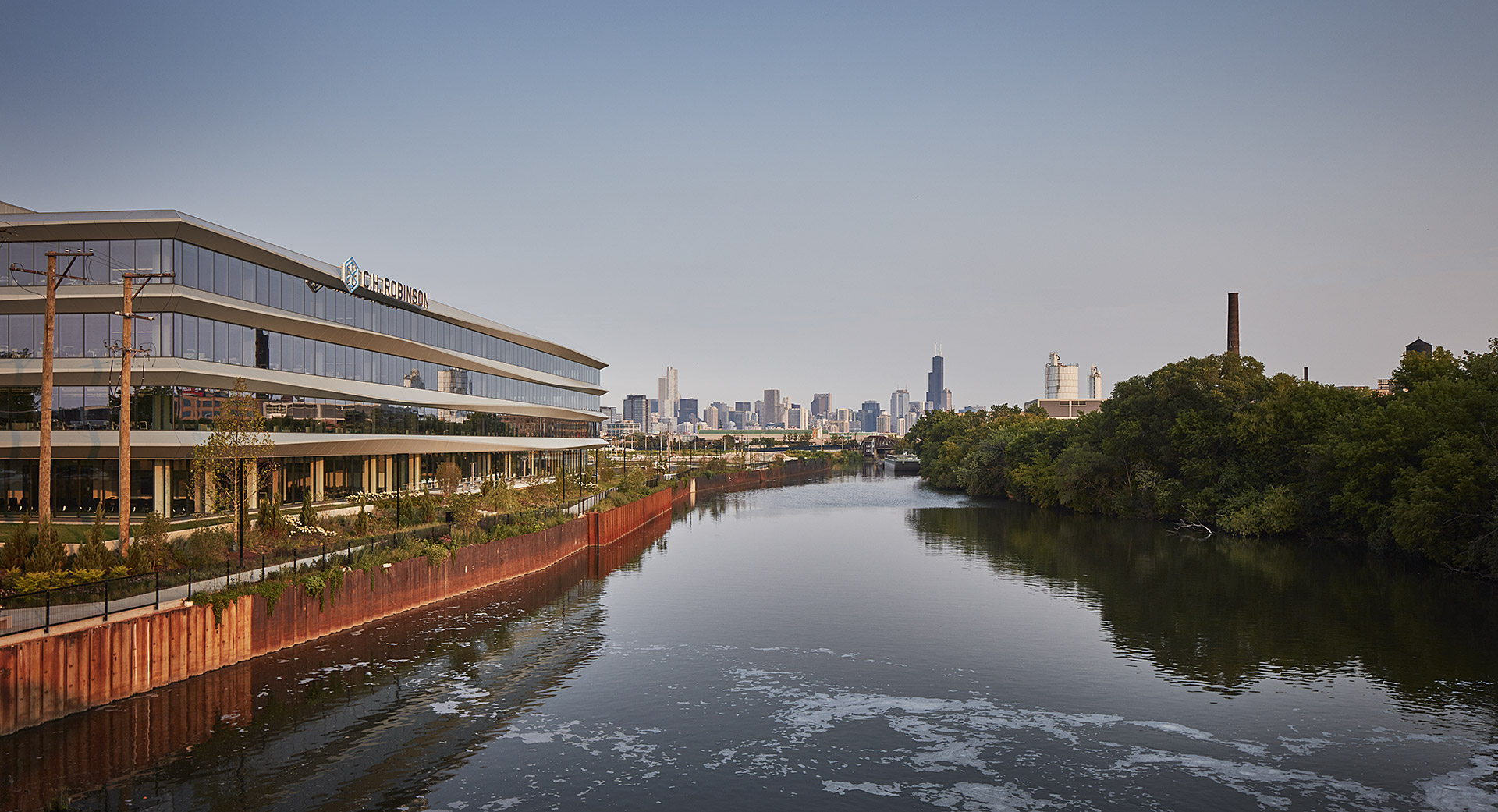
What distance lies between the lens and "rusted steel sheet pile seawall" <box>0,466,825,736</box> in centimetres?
2508

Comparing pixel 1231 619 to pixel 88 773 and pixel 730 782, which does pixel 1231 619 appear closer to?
pixel 730 782

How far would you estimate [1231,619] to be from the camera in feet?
151

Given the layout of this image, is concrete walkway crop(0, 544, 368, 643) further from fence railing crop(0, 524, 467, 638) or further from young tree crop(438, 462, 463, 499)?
young tree crop(438, 462, 463, 499)

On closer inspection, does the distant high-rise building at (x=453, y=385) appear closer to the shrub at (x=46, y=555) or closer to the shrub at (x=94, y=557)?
the shrub at (x=46, y=555)

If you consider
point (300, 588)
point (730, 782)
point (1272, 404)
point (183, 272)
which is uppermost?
point (183, 272)

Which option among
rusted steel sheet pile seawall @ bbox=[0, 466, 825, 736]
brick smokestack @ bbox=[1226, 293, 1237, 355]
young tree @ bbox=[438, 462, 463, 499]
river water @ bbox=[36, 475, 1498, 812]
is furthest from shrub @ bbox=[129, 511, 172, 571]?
brick smokestack @ bbox=[1226, 293, 1237, 355]

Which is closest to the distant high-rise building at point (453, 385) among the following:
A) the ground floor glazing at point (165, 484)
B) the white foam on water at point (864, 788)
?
the ground floor glazing at point (165, 484)

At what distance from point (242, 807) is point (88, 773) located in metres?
4.39

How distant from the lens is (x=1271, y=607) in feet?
160

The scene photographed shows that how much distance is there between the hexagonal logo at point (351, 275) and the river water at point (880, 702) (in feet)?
106

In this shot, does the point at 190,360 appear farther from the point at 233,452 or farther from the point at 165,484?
the point at 233,452

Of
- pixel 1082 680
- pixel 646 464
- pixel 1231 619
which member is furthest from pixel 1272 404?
pixel 646 464

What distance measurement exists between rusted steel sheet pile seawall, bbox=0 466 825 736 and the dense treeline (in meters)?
53.7

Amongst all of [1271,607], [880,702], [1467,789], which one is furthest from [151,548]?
[1271,607]
